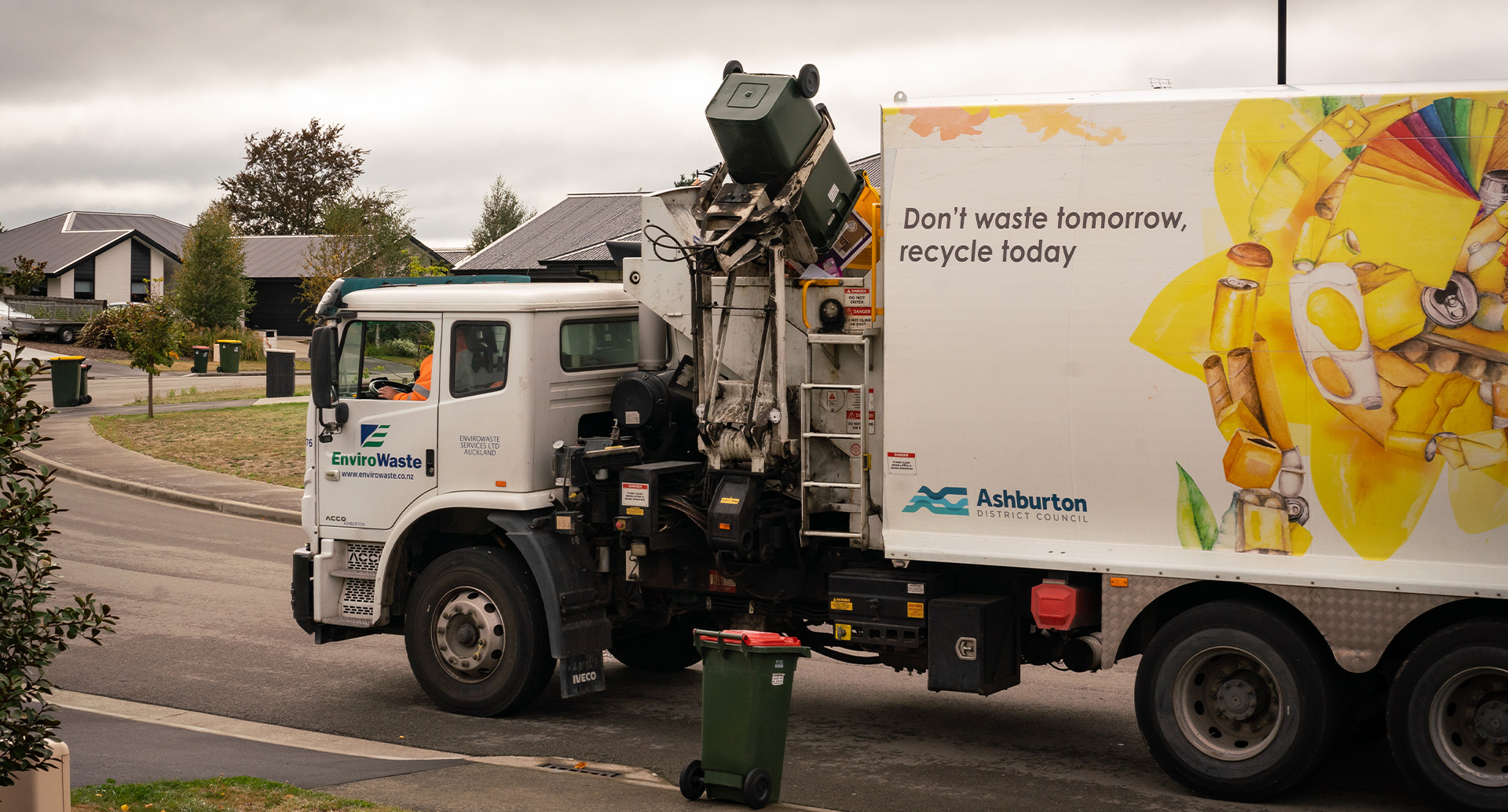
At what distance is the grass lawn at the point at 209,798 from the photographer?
254 inches

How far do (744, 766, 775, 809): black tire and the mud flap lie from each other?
2052 millimetres

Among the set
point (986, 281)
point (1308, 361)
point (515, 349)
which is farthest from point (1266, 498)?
point (515, 349)

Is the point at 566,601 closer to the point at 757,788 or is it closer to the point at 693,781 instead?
the point at 693,781

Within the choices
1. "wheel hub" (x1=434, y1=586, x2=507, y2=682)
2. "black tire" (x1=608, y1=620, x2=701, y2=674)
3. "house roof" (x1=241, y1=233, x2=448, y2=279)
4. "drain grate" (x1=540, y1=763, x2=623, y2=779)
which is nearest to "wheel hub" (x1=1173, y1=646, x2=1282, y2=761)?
"drain grate" (x1=540, y1=763, x2=623, y2=779)

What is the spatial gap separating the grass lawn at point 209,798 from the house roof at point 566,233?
3052cm

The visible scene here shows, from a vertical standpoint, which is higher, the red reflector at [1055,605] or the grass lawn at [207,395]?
the grass lawn at [207,395]

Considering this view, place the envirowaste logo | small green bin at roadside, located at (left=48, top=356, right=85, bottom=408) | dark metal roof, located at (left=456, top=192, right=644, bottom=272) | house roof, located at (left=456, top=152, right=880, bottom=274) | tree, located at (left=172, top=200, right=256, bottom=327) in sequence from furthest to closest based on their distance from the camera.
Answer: tree, located at (left=172, top=200, right=256, bottom=327)
dark metal roof, located at (left=456, top=192, right=644, bottom=272)
house roof, located at (left=456, top=152, right=880, bottom=274)
small green bin at roadside, located at (left=48, top=356, right=85, bottom=408)
the envirowaste logo

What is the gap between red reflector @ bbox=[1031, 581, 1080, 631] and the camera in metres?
7.26

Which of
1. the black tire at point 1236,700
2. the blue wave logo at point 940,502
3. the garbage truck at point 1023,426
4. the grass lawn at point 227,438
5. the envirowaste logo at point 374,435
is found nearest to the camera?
the garbage truck at point 1023,426

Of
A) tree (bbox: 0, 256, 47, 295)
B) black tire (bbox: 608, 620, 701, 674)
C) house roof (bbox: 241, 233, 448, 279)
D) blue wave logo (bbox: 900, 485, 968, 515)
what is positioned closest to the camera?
blue wave logo (bbox: 900, 485, 968, 515)

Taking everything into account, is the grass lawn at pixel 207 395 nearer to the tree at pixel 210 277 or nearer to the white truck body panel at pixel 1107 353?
the tree at pixel 210 277

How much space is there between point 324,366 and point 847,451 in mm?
3713

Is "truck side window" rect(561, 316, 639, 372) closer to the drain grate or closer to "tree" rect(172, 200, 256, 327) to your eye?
the drain grate

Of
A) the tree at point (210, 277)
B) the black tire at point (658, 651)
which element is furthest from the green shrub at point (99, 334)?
the black tire at point (658, 651)
